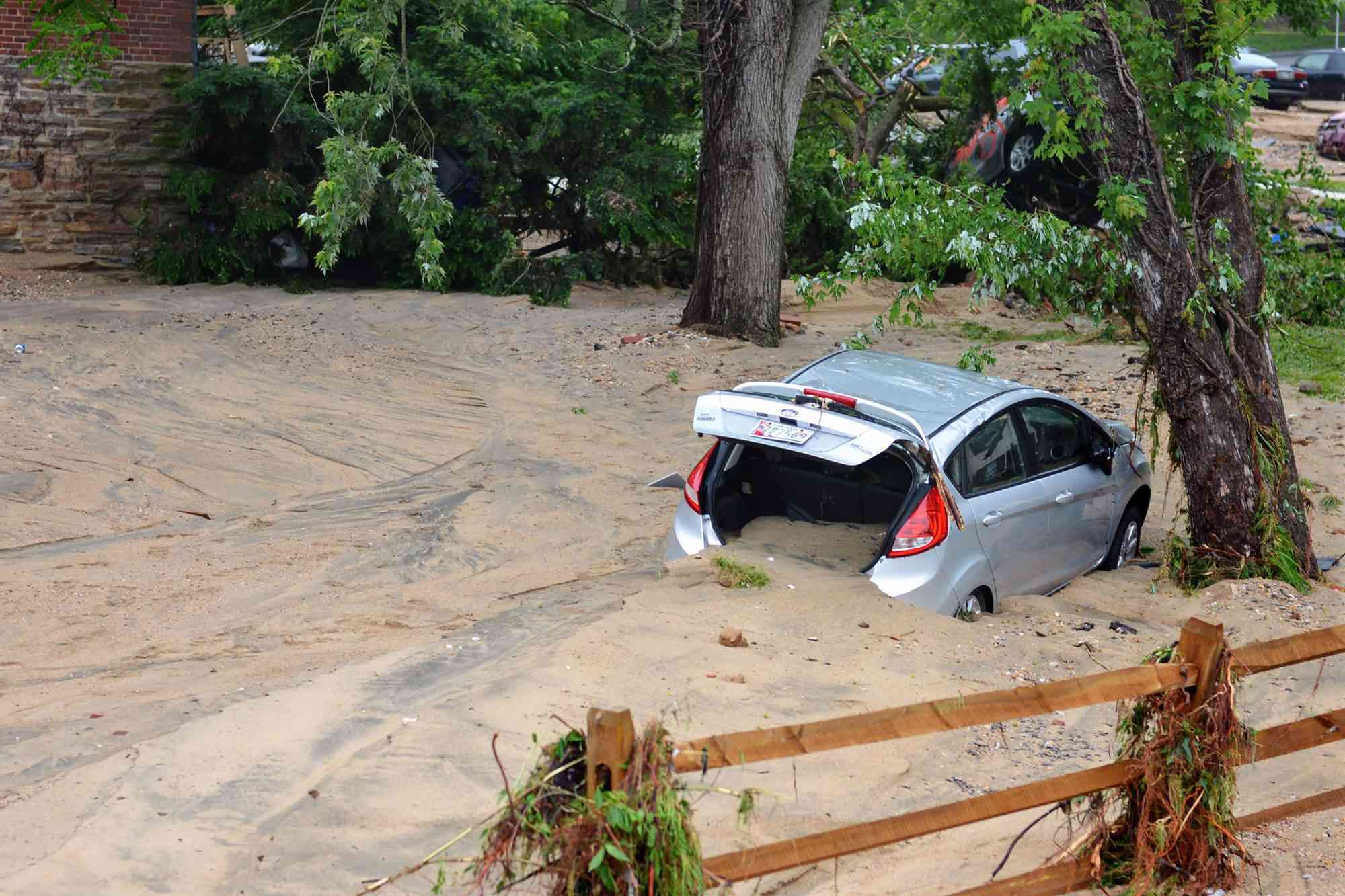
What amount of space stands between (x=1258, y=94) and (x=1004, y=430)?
2.81 m

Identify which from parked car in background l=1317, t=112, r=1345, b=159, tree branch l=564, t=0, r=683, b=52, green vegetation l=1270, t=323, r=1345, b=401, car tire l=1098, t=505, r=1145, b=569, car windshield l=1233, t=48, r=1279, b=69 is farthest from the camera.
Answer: car windshield l=1233, t=48, r=1279, b=69

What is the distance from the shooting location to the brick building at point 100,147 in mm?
17750

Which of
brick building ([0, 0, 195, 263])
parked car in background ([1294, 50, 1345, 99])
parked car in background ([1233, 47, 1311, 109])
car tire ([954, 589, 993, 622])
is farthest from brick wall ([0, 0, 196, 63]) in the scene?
parked car in background ([1294, 50, 1345, 99])

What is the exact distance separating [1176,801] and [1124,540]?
4.96 m

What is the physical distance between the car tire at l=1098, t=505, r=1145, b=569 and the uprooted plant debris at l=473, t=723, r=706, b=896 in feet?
20.3

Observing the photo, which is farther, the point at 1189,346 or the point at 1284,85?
the point at 1284,85

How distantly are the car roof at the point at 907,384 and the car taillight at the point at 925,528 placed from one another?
1.53 feet

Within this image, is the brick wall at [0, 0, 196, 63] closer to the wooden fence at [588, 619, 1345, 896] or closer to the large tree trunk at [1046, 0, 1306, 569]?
the large tree trunk at [1046, 0, 1306, 569]

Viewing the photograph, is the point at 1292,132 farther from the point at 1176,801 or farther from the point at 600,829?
the point at 600,829

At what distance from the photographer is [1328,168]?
91.3 feet

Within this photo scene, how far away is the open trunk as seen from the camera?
779cm

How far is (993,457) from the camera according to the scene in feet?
24.8

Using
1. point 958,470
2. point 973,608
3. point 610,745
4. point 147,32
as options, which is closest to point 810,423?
point 958,470

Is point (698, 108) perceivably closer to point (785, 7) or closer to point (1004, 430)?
point (785, 7)
